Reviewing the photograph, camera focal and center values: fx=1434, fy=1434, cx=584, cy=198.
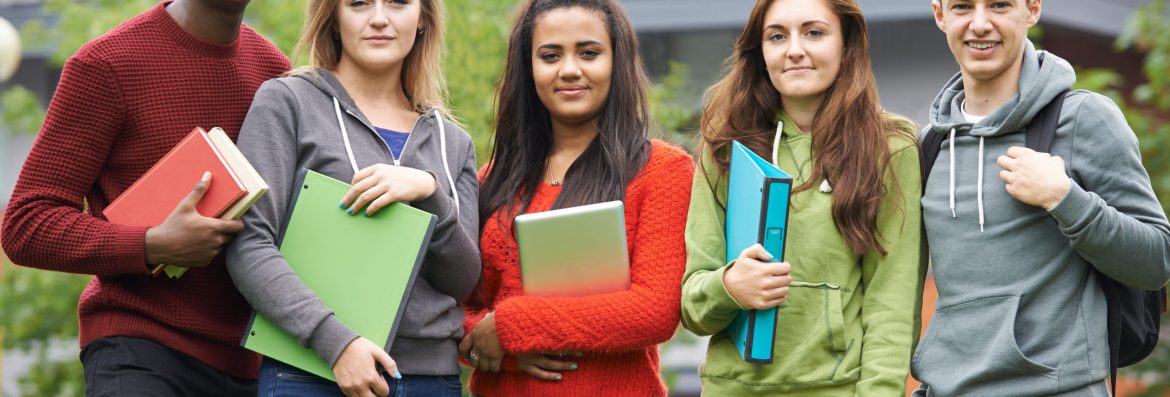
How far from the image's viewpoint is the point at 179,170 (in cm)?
335

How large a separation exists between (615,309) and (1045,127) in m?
1.16

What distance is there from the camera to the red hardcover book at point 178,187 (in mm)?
3299

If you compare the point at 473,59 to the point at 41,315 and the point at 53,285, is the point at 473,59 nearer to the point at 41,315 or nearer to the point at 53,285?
the point at 53,285

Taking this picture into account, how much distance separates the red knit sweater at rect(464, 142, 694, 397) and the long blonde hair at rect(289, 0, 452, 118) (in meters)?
0.40

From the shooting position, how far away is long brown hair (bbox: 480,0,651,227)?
12.7ft

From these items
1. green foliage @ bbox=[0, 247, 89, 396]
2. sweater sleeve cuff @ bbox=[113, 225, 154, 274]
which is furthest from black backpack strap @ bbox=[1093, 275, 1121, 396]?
green foliage @ bbox=[0, 247, 89, 396]

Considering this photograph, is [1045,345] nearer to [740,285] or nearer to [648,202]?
[740,285]

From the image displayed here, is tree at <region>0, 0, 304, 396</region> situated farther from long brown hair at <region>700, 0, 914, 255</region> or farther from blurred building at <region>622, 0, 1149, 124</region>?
long brown hair at <region>700, 0, 914, 255</region>

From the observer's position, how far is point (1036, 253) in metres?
3.51

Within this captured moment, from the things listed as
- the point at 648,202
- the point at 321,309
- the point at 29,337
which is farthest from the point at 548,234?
the point at 29,337

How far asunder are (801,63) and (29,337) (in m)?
7.49

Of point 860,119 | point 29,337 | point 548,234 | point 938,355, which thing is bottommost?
point 29,337

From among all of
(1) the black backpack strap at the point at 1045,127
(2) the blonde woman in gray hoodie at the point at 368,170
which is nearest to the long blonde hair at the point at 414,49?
(2) the blonde woman in gray hoodie at the point at 368,170

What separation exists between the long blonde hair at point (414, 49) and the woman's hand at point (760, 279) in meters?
0.99
